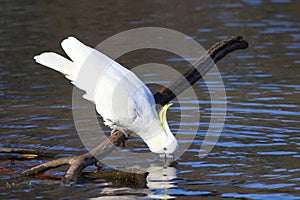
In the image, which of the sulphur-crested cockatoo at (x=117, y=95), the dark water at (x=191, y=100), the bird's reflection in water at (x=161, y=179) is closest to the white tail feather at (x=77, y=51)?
the sulphur-crested cockatoo at (x=117, y=95)

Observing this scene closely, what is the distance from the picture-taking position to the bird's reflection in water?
7.58 metres

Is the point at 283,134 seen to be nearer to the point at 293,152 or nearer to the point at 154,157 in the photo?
the point at 293,152

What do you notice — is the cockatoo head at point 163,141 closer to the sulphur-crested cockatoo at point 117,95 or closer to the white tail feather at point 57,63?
the sulphur-crested cockatoo at point 117,95

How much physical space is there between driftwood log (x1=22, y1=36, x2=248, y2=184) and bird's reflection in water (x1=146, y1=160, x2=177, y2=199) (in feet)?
1.70

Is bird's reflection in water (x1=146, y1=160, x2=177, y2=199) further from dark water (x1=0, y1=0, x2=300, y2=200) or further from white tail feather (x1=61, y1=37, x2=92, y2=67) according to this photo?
white tail feather (x1=61, y1=37, x2=92, y2=67)

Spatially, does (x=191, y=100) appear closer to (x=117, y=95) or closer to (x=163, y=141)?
(x=117, y=95)

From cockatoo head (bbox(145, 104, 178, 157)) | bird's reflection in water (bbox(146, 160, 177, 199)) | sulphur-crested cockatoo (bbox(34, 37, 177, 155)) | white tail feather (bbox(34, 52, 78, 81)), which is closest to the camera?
bird's reflection in water (bbox(146, 160, 177, 199))

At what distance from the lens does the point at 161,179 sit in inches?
319

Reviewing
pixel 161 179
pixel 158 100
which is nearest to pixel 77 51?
pixel 158 100

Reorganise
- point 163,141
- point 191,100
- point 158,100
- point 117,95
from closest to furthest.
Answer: point 163,141 → point 117,95 → point 158,100 → point 191,100

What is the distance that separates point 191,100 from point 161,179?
3610mm

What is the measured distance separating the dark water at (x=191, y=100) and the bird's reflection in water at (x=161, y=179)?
0.02 m

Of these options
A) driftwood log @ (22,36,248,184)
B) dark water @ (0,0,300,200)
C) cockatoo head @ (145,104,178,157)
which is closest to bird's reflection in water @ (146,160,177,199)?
dark water @ (0,0,300,200)

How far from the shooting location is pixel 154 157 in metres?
8.92
